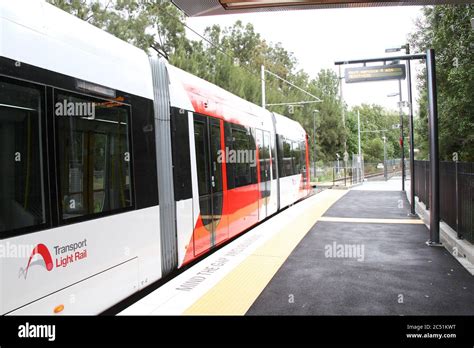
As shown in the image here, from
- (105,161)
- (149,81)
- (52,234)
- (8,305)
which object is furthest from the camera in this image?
(149,81)

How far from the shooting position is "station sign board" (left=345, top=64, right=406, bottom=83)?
407 inches

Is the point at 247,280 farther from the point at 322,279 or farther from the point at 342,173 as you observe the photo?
the point at 342,173

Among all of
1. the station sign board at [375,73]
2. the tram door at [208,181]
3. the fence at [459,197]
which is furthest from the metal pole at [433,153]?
the tram door at [208,181]

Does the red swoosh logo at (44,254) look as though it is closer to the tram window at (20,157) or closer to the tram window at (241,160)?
the tram window at (20,157)

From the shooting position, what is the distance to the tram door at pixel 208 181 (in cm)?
717

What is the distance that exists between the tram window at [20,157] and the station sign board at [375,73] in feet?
28.4

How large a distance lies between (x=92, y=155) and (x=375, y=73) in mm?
8253

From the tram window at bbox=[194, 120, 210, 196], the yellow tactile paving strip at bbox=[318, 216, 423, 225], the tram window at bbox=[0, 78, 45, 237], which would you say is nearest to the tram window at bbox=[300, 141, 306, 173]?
the yellow tactile paving strip at bbox=[318, 216, 423, 225]

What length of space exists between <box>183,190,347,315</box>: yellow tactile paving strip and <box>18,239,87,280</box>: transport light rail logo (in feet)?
4.54

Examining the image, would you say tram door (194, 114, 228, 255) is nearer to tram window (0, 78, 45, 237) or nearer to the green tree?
tram window (0, 78, 45, 237)

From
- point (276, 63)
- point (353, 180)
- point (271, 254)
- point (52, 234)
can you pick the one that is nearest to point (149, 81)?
A: point (52, 234)
